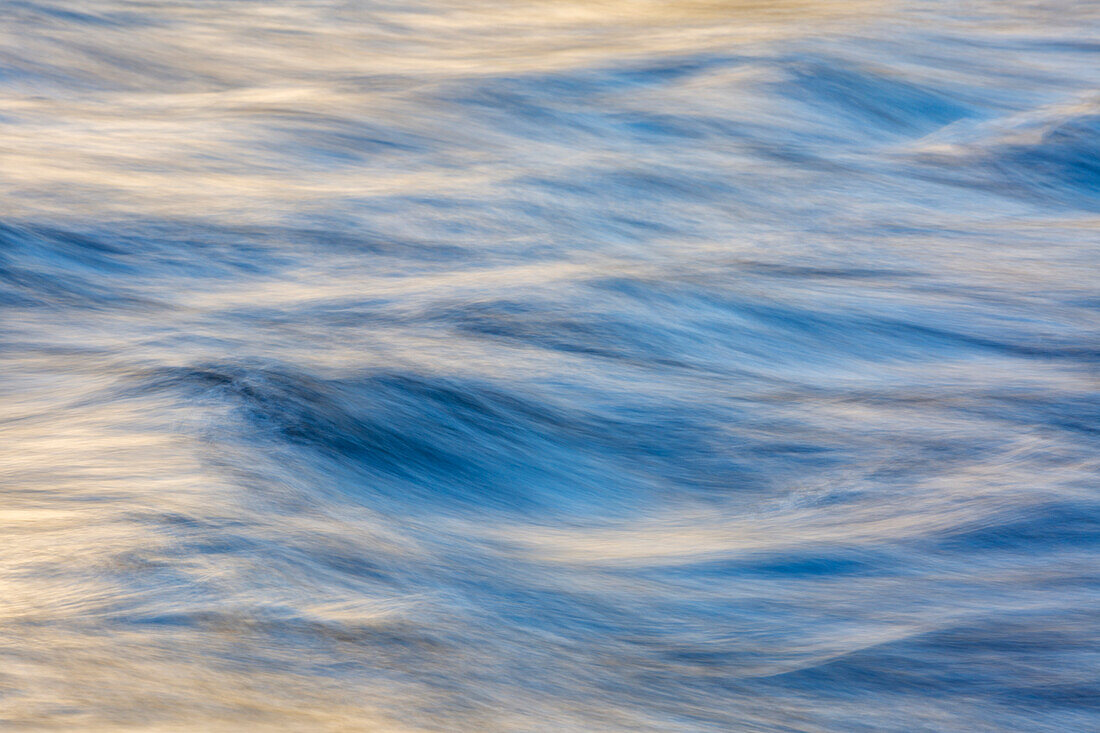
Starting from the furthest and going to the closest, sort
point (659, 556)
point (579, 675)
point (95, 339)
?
point (95, 339) < point (659, 556) < point (579, 675)

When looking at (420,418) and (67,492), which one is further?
(420,418)

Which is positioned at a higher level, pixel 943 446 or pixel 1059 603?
pixel 943 446

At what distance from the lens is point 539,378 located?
3.19m

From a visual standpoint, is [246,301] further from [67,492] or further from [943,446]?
[943,446]

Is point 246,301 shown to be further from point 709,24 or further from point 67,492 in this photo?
point 709,24

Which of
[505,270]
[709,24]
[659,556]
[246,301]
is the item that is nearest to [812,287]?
[505,270]

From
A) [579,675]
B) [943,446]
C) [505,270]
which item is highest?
[505,270]

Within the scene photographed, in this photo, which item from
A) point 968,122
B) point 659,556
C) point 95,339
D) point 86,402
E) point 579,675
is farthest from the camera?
point 968,122

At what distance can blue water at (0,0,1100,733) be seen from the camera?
1.85m

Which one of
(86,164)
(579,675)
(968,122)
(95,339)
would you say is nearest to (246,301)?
(95,339)

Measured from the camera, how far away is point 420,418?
281 centimetres

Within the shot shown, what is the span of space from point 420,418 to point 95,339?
0.86 meters

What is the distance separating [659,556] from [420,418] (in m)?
0.64

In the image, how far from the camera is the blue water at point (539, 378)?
1.85 meters
